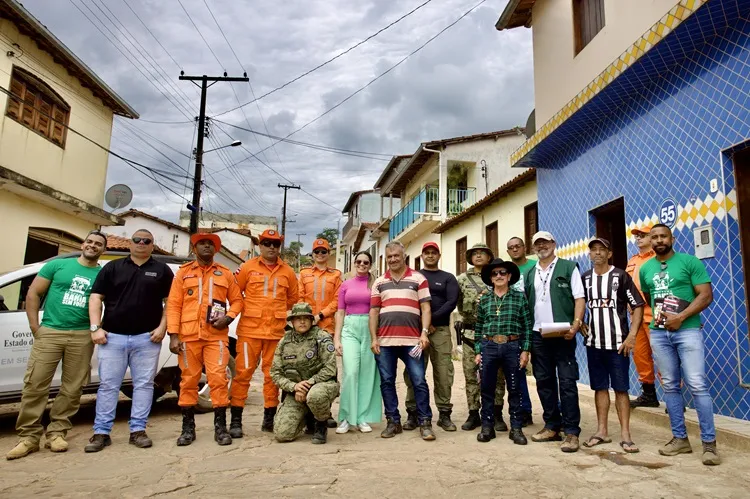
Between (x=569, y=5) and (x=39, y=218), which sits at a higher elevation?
(x=569, y=5)

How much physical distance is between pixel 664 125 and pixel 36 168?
12733 mm

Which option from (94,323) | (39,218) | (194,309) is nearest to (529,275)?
(194,309)

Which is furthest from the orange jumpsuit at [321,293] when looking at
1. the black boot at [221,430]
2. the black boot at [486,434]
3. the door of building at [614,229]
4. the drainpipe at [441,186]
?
Answer: the drainpipe at [441,186]

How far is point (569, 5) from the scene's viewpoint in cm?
Result: 812

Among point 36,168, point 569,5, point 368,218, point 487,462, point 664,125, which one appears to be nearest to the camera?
point 487,462

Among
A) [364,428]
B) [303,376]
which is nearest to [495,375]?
[364,428]

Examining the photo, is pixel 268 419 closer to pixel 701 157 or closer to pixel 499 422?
pixel 499 422

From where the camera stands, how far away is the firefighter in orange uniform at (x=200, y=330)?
183 inches

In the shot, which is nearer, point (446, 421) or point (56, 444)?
point (56, 444)

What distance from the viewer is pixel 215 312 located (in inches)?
187

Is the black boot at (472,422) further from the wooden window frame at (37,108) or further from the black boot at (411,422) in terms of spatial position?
the wooden window frame at (37,108)

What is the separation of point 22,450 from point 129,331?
4.07ft

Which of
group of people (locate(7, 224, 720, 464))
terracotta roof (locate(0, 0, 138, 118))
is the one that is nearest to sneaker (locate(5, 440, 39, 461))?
group of people (locate(7, 224, 720, 464))

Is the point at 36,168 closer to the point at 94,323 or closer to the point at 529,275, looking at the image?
the point at 94,323
